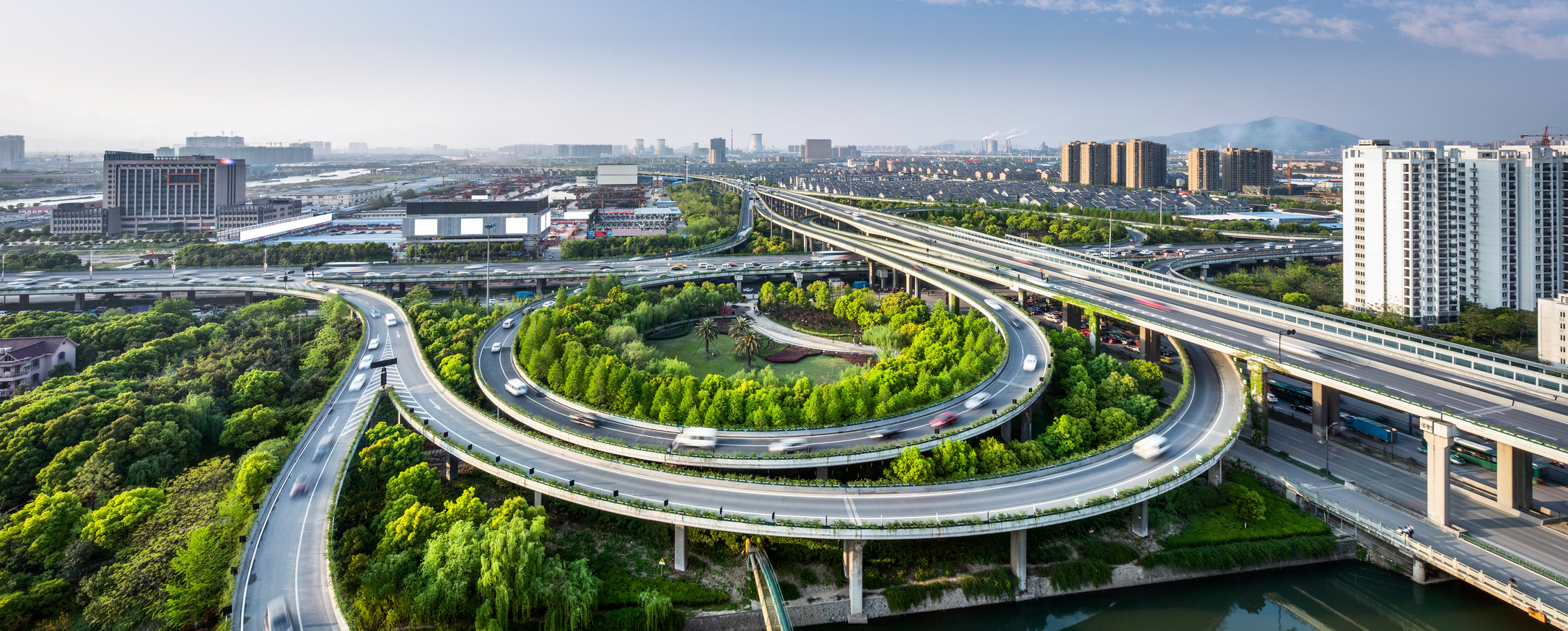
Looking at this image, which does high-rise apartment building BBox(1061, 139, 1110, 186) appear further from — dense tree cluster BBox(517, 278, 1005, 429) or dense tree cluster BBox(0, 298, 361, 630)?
dense tree cluster BBox(0, 298, 361, 630)

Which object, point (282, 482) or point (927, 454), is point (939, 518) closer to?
point (927, 454)

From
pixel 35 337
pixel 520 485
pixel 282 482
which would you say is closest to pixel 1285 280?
pixel 520 485

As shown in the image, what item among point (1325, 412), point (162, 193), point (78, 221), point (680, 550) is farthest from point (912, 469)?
point (78, 221)

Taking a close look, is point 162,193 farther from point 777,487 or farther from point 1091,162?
point 1091,162

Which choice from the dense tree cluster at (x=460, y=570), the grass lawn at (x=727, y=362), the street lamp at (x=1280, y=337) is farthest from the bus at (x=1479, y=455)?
the dense tree cluster at (x=460, y=570)

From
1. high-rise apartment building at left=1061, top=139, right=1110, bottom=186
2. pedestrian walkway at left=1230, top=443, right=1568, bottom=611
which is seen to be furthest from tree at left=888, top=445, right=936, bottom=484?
high-rise apartment building at left=1061, top=139, right=1110, bottom=186
